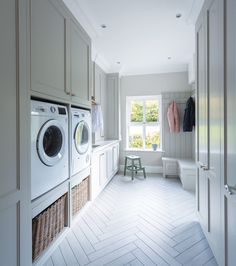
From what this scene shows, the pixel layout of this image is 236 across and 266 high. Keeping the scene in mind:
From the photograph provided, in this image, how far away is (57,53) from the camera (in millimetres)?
1773

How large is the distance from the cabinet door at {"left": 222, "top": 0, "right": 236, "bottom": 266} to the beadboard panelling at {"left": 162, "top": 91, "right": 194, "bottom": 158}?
3.27 m

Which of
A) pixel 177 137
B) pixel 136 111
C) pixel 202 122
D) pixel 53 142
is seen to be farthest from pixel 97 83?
pixel 202 122

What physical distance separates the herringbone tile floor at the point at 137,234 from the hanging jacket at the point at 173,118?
1.61 meters

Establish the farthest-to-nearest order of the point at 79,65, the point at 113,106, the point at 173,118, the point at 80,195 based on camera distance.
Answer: the point at 113,106 → the point at 173,118 → the point at 80,195 → the point at 79,65

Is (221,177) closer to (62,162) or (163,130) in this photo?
(62,162)

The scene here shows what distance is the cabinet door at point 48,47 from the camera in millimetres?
1428

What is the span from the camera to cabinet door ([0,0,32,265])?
1.09m

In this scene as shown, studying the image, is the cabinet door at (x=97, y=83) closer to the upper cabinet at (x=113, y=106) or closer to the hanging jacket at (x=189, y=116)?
the upper cabinet at (x=113, y=106)

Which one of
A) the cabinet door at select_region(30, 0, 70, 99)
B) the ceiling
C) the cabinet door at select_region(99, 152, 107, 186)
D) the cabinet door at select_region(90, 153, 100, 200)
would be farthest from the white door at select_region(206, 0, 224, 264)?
the cabinet door at select_region(99, 152, 107, 186)

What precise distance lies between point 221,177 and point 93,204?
2.04m

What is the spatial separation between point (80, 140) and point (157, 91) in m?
2.98

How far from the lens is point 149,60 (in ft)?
13.2

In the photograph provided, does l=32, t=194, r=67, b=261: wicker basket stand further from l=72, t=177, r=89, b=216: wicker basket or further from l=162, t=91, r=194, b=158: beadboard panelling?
l=162, t=91, r=194, b=158: beadboard panelling

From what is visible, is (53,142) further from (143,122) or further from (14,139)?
(143,122)
